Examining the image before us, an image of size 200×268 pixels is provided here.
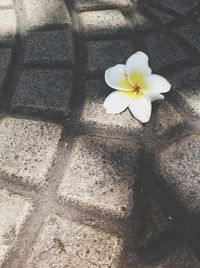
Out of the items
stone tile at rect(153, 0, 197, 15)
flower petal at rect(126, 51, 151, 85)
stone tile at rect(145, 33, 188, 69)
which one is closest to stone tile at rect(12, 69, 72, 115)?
flower petal at rect(126, 51, 151, 85)

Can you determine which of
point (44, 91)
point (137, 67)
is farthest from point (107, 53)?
point (44, 91)

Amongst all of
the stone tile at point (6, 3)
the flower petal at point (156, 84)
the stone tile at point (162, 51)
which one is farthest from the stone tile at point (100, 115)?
the stone tile at point (6, 3)

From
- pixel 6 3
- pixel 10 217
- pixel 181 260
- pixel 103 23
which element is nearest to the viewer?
pixel 181 260

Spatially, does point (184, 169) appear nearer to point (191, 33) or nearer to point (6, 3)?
point (191, 33)

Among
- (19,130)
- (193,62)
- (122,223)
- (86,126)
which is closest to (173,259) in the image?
(122,223)

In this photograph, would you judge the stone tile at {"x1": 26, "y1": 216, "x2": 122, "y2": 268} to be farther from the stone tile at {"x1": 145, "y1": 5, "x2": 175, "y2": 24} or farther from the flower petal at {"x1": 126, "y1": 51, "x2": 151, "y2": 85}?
the stone tile at {"x1": 145, "y1": 5, "x2": 175, "y2": 24}

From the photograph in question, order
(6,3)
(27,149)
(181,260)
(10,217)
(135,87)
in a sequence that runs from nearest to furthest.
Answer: (181,260) → (10,217) → (27,149) → (135,87) → (6,3)
